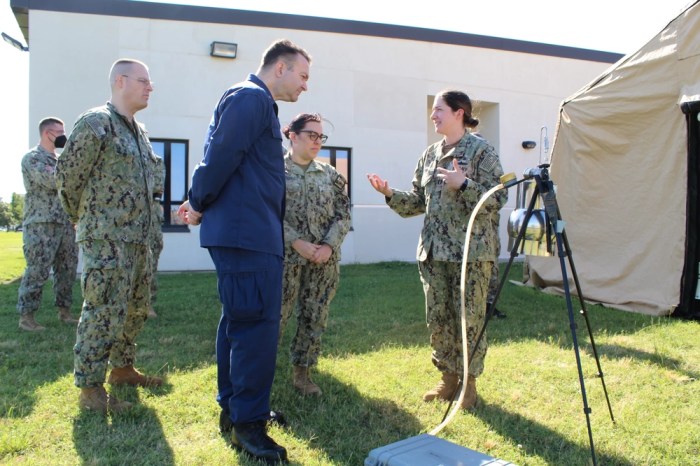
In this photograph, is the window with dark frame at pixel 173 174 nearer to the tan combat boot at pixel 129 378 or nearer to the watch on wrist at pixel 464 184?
the tan combat boot at pixel 129 378

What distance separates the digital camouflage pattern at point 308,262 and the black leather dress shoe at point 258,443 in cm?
103

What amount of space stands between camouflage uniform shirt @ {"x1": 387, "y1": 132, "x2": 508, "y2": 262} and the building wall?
25.6ft

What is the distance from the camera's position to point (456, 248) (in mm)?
3367

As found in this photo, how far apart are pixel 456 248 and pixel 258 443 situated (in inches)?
64.3

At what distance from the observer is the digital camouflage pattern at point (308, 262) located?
3.64 metres

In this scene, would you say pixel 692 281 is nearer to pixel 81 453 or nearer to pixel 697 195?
pixel 697 195

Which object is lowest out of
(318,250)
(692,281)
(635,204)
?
(692,281)

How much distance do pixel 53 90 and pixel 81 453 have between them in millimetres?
9542

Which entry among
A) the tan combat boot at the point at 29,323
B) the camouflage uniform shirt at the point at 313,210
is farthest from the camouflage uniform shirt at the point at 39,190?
the camouflage uniform shirt at the point at 313,210

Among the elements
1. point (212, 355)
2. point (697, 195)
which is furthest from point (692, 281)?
point (212, 355)

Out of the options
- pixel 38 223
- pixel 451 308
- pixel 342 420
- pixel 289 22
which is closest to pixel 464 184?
pixel 451 308

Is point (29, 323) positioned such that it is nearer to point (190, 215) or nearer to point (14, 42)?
point (190, 215)

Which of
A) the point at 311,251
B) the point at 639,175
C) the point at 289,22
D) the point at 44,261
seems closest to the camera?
the point at 311,251

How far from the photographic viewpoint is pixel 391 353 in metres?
4.53
